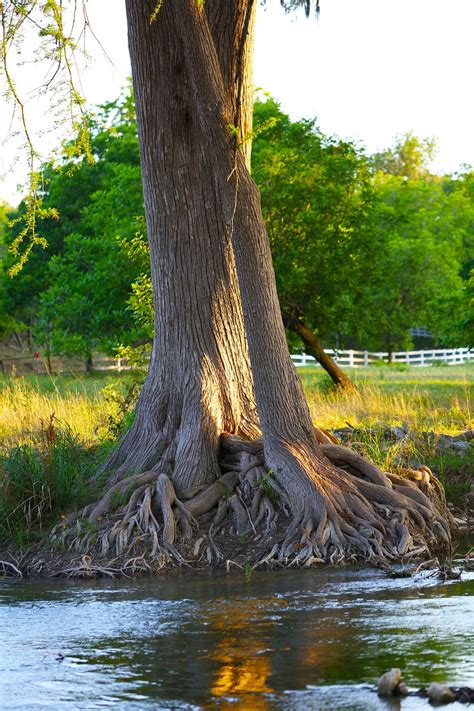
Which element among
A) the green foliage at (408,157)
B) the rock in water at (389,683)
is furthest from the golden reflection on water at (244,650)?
the green foliage at (408,157)

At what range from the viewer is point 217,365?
1424cm

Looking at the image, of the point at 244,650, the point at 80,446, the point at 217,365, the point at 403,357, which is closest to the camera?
the point at 244,650

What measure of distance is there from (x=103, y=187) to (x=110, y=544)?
38.0m

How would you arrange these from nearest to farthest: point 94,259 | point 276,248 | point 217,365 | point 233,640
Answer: point 233,640
point 217,365
point 276,248
point 94,259

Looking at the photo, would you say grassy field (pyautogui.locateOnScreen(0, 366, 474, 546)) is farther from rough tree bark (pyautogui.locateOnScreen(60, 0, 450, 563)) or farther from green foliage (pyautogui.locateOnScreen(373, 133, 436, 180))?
green foliage (pyautogui.locateOnScreen(373, 133, 436, 180))

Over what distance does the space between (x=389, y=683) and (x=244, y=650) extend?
5.54 feet

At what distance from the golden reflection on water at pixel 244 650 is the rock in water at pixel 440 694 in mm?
1017

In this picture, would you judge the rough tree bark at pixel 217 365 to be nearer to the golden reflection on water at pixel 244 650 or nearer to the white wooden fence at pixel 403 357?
the golden reflection on water at pixel 244 650

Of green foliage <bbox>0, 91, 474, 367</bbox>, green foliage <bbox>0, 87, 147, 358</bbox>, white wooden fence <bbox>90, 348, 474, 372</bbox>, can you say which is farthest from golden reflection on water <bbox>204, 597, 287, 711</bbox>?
white wooden fence <bbox>90, 348, 474, 372</bbox>

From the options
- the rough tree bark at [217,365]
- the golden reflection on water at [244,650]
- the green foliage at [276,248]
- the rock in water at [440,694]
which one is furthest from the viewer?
the green foliage at [276,248]

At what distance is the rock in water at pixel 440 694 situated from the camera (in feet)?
22.5

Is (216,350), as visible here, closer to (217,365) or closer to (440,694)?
(217,365)

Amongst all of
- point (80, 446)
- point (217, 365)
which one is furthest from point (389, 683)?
point (80, 446)

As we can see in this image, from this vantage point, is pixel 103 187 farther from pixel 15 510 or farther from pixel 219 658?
pixel 219 658
